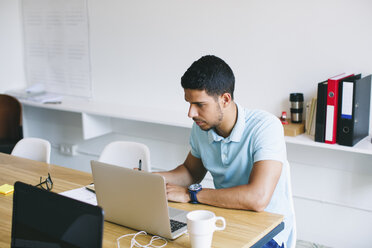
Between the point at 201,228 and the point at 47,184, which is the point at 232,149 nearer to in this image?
the point at 201,228

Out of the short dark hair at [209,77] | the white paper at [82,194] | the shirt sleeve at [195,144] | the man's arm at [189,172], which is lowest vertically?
the white paper at [82,194]

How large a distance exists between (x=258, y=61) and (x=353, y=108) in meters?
0.75

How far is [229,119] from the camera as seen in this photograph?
6.80ft

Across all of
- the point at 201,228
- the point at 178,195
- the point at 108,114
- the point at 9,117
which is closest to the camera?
the point at 201,228

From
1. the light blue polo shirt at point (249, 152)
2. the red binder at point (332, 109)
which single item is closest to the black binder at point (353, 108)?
the red binder at point (332, 109)

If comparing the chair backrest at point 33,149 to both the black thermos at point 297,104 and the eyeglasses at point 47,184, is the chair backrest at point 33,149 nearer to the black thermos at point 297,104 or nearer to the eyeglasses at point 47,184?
the eyeglasses at point 47,184

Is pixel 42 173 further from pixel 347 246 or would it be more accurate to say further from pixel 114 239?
pixel 347 246

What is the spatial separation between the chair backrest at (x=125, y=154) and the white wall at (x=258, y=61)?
2.74 feet

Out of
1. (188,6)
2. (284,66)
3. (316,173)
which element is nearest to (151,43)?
(188,6)

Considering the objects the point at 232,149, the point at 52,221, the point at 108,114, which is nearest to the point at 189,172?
the point at 232,149

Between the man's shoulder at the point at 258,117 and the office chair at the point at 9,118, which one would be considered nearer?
the man's shoulder at the point at 258,117

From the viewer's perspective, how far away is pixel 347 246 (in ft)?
9.80

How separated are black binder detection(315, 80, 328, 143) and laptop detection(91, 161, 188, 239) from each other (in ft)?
3.79

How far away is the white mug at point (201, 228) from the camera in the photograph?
1.51 m
